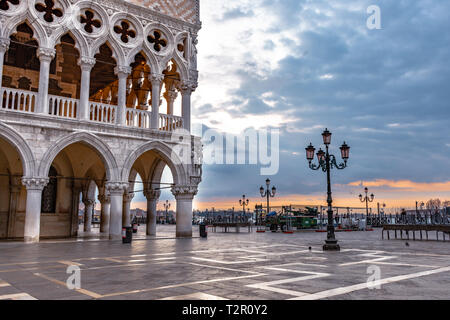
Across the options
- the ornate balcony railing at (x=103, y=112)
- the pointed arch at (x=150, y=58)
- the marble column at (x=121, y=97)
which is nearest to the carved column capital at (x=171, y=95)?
the pointed arch at (x=150, y=58)

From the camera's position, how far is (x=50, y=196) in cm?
2162

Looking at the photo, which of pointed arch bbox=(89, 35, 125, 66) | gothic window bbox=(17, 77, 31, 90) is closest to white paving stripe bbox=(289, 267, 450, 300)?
pointed arch bbox=(89, 35, 125, 66)

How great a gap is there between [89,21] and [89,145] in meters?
6.40

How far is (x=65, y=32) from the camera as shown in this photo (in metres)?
17.8

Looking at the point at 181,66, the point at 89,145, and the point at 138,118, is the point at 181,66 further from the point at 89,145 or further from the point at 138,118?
the point at 89,145

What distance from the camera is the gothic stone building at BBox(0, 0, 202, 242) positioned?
16531 mm

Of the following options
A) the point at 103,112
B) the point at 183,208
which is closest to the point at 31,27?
the point at 103,112

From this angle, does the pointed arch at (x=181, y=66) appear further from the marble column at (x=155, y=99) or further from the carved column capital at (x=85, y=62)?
the carved column capital at (x=85, y=62)

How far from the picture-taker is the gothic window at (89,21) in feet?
61.4

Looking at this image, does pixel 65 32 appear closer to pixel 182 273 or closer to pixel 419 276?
pixel 182 273

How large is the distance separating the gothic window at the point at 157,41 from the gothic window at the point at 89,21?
301 cm

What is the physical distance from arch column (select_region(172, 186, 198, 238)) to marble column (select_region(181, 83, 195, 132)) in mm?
3463

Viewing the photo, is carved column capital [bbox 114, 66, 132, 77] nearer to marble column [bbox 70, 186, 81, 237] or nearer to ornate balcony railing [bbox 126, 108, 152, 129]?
ornate balcony railing [bbox 126, 108, 152, 129]
